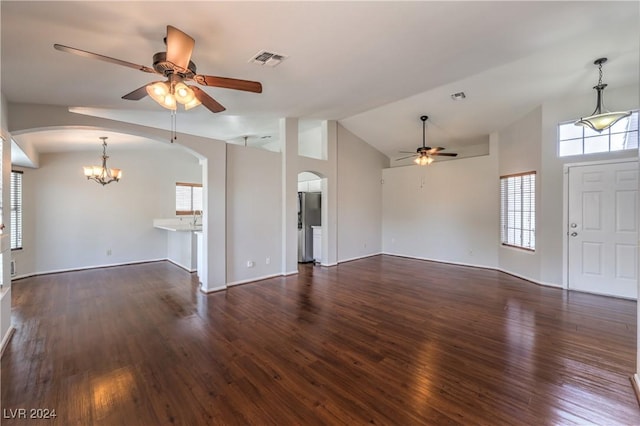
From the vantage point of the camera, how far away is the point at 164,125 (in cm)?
Result: 486

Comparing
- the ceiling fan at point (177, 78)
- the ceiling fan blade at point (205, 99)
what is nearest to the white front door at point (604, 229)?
the ceiling fan at point (177, 78)

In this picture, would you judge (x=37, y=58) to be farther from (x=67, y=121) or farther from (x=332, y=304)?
(x=332, y=304)

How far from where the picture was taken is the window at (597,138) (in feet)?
13.8

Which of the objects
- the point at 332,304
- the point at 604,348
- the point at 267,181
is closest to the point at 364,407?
the point at 332,304

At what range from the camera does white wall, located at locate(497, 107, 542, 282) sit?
5090mm

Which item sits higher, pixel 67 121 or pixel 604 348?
pixel 67 121

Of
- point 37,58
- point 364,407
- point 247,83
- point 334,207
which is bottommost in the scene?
point 364,407

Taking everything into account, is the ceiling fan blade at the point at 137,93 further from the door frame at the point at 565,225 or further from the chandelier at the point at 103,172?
the door frame at the point at 565,225

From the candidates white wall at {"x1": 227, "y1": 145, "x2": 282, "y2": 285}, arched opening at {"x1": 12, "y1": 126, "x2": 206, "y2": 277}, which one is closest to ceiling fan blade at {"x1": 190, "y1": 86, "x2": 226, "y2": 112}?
white wall at {"x1": 227, "y1": 145, "x2": 282, "y2": 285}

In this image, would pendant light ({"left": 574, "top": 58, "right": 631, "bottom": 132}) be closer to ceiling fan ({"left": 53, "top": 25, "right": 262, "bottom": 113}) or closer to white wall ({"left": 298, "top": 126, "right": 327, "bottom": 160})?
ceiling fan ({"left": 53, "top": 25, "right": 262, "bottom": 113})

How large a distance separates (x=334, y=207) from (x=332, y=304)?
121 inches

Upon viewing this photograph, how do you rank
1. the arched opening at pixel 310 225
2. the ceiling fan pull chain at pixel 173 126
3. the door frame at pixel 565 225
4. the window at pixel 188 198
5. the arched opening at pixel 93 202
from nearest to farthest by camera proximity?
the ceiling fan pull chain at pixel 173 126 → the door frame at pixel 565 225 → the arched opening at pixel 93 202 → the arched opening at pixel 310 225 → the window at pixel 188 198

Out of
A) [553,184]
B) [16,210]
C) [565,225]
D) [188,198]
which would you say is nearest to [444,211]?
[553,184]

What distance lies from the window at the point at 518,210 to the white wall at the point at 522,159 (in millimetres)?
145
